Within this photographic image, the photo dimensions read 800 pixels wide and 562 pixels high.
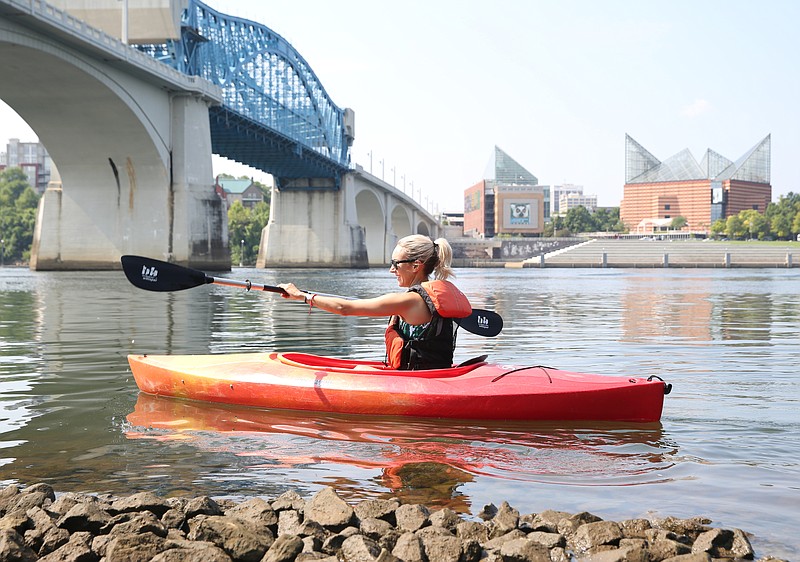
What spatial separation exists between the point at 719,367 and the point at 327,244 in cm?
5688

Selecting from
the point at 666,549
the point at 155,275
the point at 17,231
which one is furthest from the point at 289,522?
the point at 17,231

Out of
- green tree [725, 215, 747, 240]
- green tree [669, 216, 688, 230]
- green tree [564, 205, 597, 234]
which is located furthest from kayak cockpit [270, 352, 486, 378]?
green tree [669, 216, 688, 230]

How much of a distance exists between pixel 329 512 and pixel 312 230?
6273 cm

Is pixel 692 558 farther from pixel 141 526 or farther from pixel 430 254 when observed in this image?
pixel 430 254

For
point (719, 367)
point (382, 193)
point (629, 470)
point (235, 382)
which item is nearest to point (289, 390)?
point (235, 382)

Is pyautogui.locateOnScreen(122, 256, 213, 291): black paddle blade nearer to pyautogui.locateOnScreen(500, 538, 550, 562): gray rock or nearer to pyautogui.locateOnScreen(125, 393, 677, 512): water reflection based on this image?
pyautogui.locateOnScreen(125, 393, 677, 512): water reflection

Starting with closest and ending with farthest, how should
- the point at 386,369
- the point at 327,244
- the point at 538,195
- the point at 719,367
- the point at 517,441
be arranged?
the point at 517,441 < the point at 386,369 < the point at 719,367 < the point at 327,244 < the point at 538,195

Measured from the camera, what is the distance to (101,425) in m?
5.58

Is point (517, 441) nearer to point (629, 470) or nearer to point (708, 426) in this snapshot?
point (629, 470)

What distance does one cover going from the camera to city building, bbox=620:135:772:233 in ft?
561

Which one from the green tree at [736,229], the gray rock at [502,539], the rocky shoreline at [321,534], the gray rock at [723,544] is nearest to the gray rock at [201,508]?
the rocky shoreline at [321,534]

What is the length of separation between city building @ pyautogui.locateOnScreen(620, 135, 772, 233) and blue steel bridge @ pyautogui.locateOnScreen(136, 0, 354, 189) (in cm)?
A: 11738

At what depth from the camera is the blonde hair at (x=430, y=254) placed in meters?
5.54

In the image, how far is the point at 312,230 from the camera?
65438mm
